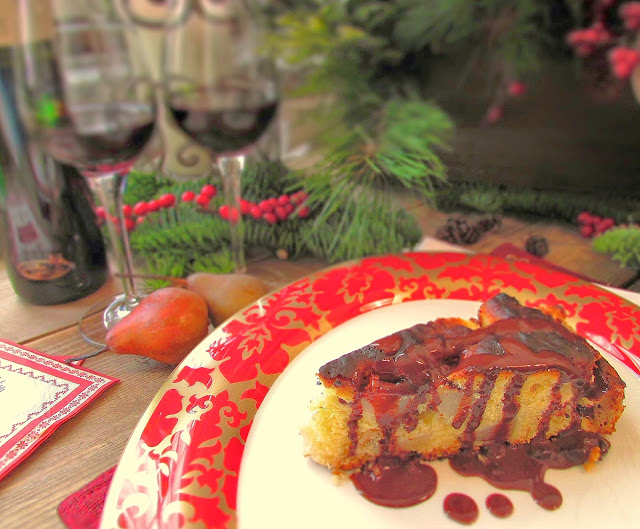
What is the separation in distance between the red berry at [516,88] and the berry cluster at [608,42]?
150mm

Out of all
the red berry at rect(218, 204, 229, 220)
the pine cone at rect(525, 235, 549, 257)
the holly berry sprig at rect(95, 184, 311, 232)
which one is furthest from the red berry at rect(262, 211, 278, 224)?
the pine cone at rect(525, 235, 549, 257)

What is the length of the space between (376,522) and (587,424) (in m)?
0.40

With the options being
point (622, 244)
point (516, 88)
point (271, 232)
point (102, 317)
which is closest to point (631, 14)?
point (516, 88)

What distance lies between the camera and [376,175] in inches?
49.2

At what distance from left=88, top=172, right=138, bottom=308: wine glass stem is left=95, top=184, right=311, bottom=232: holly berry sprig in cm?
29

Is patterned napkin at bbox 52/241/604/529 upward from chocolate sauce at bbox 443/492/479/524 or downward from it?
upward

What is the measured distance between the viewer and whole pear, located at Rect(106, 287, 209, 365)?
35.3 inches

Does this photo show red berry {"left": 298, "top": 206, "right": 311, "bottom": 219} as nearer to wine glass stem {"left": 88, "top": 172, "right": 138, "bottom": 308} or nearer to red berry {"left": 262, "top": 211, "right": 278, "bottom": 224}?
red berry {"left": 262, "top": 211, "right": 278, "bottom": 224}

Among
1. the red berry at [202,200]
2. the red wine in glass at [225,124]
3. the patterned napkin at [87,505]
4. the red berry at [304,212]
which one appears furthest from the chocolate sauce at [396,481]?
the red berry at [202,200]

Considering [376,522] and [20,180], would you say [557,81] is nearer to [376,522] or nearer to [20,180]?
[376,522]

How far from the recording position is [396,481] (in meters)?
0.75

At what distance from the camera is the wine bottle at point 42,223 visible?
103cm

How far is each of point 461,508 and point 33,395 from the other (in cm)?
72

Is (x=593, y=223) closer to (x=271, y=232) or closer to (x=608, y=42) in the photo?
(x=608, y=42)
